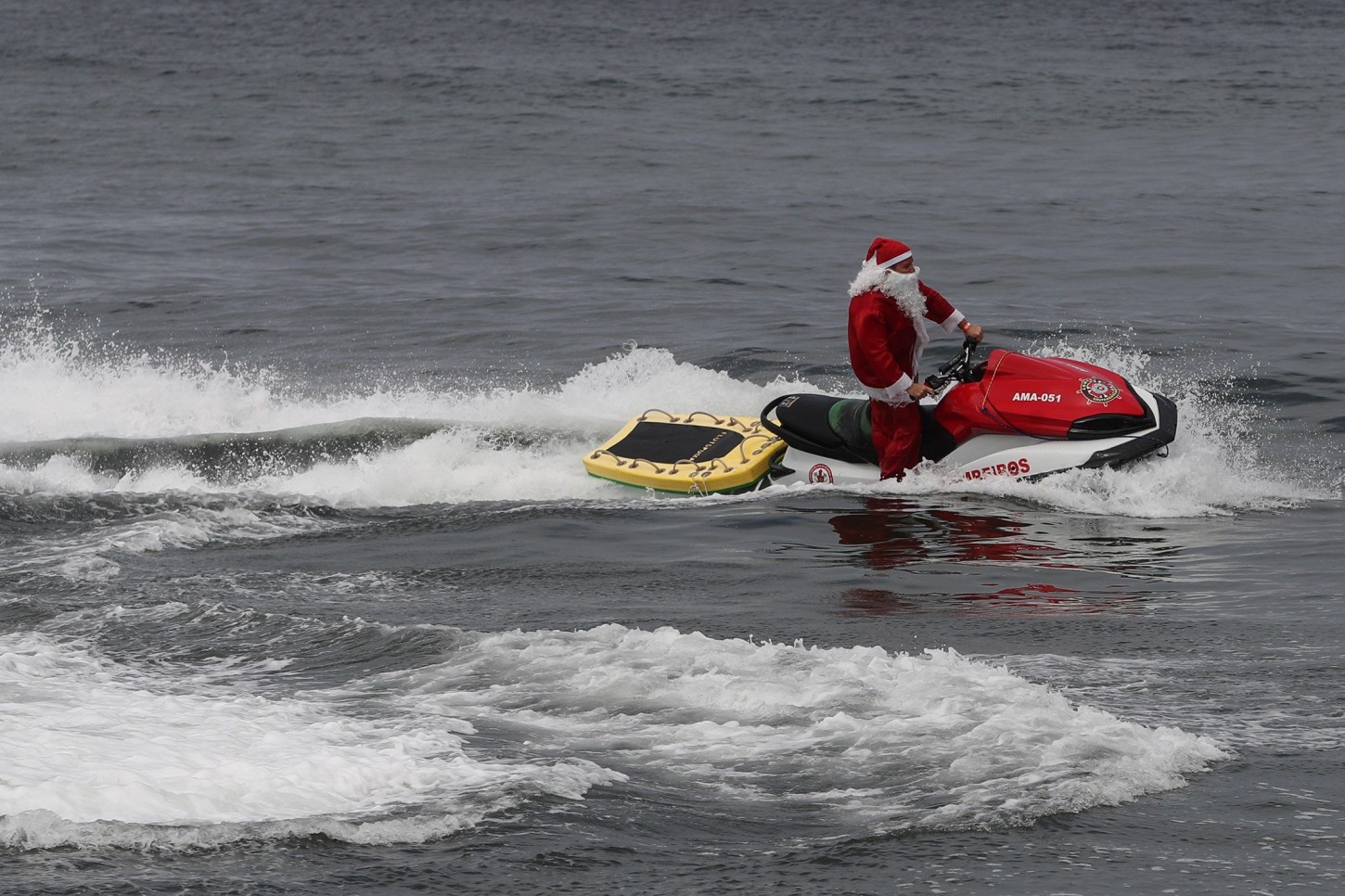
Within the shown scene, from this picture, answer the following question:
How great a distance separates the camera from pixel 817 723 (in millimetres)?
5887

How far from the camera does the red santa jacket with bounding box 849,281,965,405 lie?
9453 mm

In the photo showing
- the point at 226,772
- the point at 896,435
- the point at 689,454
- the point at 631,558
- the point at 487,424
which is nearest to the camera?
the point at 226,772

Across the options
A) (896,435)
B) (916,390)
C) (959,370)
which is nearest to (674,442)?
(896,435)

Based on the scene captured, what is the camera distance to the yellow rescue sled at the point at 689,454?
10.2 m

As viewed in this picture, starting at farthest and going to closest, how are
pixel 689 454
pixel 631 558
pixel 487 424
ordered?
pixel 487 424 < pixel 689 454 < pixel 631 558

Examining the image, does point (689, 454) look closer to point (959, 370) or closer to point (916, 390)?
point (916, 390)

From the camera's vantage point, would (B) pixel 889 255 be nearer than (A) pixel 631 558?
No

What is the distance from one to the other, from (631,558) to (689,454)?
182 cm

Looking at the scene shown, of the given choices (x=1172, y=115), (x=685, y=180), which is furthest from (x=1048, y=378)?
(x=1172, y=115)

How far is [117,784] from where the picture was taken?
5.25m

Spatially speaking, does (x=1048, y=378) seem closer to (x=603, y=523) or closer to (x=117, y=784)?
(x=603, y=523)

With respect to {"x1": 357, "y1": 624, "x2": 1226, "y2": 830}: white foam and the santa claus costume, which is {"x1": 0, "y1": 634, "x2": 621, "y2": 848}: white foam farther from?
the santa claus costume

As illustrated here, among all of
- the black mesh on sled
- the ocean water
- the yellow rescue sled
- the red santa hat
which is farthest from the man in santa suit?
the black mesh on sled

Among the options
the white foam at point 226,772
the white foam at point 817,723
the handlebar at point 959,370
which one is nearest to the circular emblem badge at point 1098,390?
the handlebar at point 959,370
